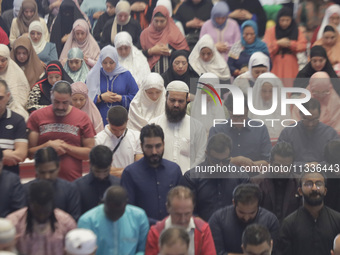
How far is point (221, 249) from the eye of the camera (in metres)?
7.48

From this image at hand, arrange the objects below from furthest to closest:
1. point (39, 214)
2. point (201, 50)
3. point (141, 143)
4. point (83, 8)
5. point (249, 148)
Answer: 1. point (83, 8)
2. point (201, 50)
3. point (249, 148)
4. point (141, 143)
5. point (39, 214)

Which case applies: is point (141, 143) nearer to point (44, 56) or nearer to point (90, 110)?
point (90, 110)

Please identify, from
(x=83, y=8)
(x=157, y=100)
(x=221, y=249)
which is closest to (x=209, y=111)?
(x=157, y=100)

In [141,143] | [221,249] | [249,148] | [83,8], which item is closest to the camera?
[221,249]

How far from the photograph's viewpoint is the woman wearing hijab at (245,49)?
11.8m

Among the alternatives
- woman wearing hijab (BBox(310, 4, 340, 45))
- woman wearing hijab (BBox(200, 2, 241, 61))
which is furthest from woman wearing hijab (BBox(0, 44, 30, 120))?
woman wearing hijab (BBox(310, 4, 340, 45))

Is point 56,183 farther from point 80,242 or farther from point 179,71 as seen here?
point 179,71

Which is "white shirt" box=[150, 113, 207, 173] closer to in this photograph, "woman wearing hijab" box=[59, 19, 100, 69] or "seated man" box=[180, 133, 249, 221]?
"seated man" box=[180, 133, 249, 221]

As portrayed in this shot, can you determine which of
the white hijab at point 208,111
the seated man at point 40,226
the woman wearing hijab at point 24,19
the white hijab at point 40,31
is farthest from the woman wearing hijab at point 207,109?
the woman wearing hijab at point 24,19

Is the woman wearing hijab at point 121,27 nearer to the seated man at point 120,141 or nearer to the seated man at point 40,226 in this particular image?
the seated man at point 120,141

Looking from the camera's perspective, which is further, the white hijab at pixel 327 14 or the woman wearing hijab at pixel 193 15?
the woman wearing hijab at pixel 193 15

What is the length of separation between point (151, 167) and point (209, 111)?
234cm

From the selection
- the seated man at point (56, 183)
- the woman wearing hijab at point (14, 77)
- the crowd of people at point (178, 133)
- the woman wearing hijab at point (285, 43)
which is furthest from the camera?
the woman wearing hijab at point (285, 43)

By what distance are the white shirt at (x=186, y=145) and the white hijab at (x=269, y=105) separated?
1.34 m
